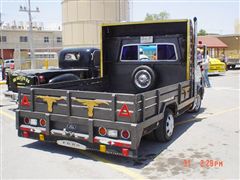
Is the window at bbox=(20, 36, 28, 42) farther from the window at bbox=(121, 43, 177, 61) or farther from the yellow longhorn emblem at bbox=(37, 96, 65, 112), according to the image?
the yellow longhorn emblem at bbox=(37, 96, 65, 112)

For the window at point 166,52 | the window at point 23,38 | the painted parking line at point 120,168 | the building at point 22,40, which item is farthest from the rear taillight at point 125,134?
the window at point 23,38

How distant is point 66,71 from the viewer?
9.63m

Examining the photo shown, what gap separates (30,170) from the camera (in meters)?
5.02

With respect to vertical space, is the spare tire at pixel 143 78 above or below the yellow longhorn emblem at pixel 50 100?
above

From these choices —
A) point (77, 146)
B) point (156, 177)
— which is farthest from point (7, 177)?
point (156, 177)

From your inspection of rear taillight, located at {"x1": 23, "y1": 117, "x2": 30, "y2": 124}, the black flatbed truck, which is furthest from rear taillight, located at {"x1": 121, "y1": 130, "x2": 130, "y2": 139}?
rear taillight, located at {"x1": 23, "y1": 117, "x2": 30, "y2": 124}

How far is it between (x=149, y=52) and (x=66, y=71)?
2.62 meters

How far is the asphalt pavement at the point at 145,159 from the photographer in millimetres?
4859

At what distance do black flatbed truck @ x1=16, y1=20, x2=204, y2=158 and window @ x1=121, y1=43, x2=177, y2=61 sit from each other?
0.04 m

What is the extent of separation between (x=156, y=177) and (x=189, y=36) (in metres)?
3.99

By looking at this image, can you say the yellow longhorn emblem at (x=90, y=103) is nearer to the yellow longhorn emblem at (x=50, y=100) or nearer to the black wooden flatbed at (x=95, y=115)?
the black wooden flatbed at (x=95, y=115)

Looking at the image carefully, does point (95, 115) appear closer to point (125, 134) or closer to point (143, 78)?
point (125, 134)

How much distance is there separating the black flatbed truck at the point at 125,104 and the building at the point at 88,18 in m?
49.7

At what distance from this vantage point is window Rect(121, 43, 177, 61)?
8.43m
